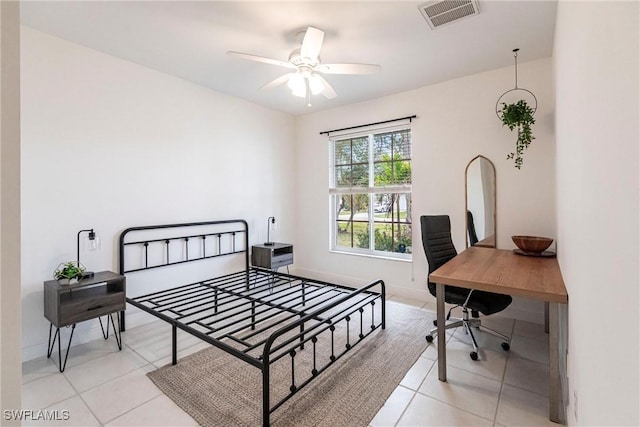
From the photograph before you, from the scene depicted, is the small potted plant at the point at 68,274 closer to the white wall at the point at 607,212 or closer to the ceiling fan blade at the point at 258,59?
the ceiling fan blade at the point at 258,59

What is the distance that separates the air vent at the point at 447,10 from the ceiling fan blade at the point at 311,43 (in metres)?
0.77

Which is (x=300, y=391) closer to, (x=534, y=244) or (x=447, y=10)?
(x=534, y=244)

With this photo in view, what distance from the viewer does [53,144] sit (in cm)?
249

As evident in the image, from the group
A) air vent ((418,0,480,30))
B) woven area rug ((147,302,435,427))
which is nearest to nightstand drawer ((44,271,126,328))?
woven area rug ((147,302,435,427))

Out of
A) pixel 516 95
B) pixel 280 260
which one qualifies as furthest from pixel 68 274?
pixel 516 95

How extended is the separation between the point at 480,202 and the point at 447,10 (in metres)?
1.99

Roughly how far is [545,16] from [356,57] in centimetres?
152

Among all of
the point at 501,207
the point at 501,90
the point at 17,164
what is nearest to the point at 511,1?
the point at 501,90

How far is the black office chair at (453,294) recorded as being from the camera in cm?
232

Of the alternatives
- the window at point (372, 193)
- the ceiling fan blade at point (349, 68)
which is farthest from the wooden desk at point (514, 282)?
the ceiling fan blade at point (349, 68)

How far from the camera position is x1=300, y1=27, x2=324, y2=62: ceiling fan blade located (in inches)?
83.4

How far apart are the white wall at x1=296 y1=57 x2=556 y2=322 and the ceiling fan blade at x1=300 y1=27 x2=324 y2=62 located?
1920 millimetres

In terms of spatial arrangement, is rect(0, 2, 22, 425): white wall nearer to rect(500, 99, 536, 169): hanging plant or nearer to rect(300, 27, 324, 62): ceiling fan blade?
rect(300, 27, 324, 62): ceiling fan blade

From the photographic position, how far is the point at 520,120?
2812 mm
